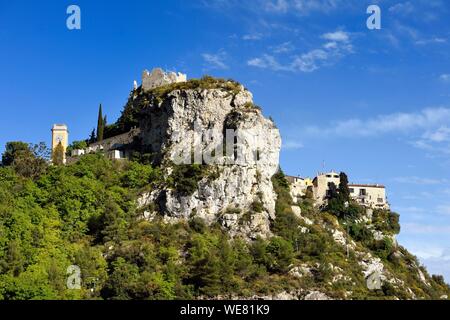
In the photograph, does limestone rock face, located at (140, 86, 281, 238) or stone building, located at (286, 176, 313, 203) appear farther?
stone building, located at (286, 176, 313, 203)

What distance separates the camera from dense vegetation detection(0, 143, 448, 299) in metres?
54.1

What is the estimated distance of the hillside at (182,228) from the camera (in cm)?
5528

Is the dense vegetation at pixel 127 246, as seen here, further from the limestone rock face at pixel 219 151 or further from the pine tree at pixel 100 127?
the pine tree at pixel 100 127

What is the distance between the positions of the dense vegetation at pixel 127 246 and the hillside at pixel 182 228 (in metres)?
0.11

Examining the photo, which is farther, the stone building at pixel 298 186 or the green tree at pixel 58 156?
the stone building at pixel 298 186

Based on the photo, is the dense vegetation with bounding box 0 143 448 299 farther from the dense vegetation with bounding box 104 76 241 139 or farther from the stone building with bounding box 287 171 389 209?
the stone building with bounding box 287 171 389 209

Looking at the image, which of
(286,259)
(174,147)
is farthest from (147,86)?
(286,259)

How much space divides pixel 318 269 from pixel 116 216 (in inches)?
689

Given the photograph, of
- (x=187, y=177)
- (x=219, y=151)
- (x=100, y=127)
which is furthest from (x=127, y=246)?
(x=100, y=127)

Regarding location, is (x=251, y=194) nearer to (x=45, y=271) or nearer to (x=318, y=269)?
(x=318, y=269)

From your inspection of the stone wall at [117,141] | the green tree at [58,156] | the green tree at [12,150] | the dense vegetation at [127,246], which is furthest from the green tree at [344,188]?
the green tree at [12,150]

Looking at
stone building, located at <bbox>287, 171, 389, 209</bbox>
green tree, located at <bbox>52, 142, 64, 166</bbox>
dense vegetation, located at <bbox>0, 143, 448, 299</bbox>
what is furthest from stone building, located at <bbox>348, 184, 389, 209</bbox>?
green tree, located at <bbox>52, 142, 64, 166</bbox>

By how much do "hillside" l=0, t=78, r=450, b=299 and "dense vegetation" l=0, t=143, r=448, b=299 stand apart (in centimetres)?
11

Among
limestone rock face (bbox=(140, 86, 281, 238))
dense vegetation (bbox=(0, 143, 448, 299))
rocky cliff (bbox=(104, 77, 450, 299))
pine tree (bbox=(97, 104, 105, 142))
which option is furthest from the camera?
pine tree (bbox=(97, 104, 105, 142))
